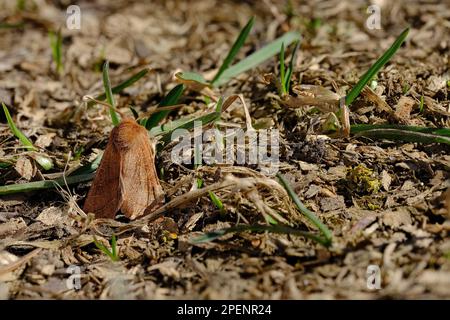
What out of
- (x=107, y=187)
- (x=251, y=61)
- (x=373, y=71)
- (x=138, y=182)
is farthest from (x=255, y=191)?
(x=251, y=61)

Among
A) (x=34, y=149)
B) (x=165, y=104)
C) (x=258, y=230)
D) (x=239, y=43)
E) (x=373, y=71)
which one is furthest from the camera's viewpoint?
(x=239, y=43)

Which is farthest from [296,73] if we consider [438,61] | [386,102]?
[438,61]

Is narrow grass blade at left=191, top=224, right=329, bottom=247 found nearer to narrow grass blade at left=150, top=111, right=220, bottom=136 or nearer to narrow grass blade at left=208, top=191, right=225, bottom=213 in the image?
narrow grass blade at left=208, top=191, right=225, bottom=213

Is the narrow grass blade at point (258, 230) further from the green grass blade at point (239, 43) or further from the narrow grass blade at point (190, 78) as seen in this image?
the green grass blade at point (239, 43)

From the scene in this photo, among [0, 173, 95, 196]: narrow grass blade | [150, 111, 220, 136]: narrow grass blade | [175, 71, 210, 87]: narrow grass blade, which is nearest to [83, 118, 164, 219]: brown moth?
[0, 173, 95, 196]: narrow grass blade

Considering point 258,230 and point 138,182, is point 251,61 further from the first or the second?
point 258,230

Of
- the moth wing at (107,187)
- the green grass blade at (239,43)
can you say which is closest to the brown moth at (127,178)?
the moth wing at (107,187)
